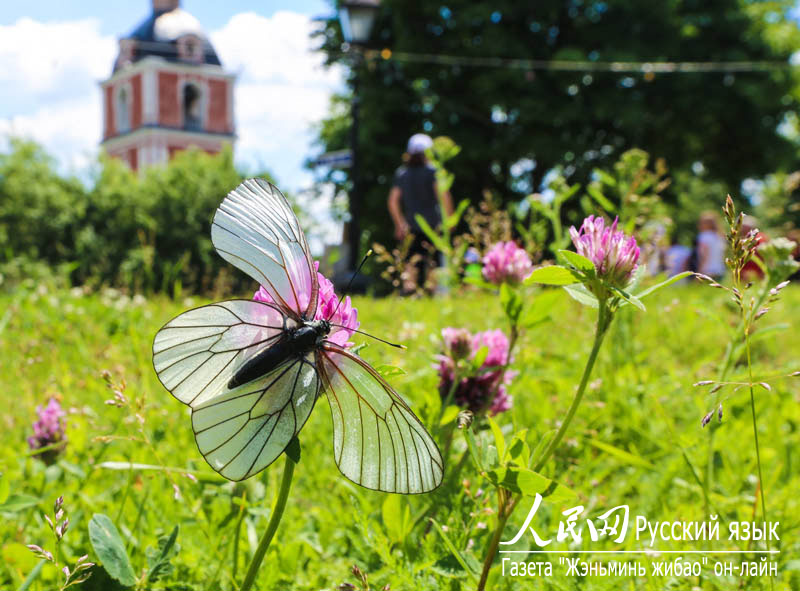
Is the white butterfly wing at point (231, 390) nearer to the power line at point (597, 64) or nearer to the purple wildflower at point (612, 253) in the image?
the purple wildflower at point (612, 253)

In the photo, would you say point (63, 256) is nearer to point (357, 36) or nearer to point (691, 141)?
point (357, 36)

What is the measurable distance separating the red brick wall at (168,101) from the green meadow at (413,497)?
1500 inches

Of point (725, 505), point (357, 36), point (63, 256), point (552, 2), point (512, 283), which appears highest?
point (552, 2)

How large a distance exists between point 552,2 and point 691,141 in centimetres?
479

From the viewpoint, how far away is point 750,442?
6.55ft

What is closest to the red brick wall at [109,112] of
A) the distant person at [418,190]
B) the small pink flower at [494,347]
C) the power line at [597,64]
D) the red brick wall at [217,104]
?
the red brick wall at [217,104]

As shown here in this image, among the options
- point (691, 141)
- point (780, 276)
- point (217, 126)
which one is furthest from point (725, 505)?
point (217, 126)

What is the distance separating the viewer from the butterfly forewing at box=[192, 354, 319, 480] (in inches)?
32.5

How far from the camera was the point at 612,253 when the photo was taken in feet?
3.19

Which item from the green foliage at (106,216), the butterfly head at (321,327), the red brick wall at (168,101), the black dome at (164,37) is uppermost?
the black dome at (164,37)

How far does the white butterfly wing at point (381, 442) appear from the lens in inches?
33.0

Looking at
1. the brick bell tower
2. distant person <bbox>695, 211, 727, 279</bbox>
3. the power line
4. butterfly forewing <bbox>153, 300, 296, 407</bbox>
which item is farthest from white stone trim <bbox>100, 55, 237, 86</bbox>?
butterfly forewing <bbox>153, 300, 296, 407</bbox>

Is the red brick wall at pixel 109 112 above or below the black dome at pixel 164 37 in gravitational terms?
below

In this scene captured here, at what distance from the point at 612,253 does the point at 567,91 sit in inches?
623
